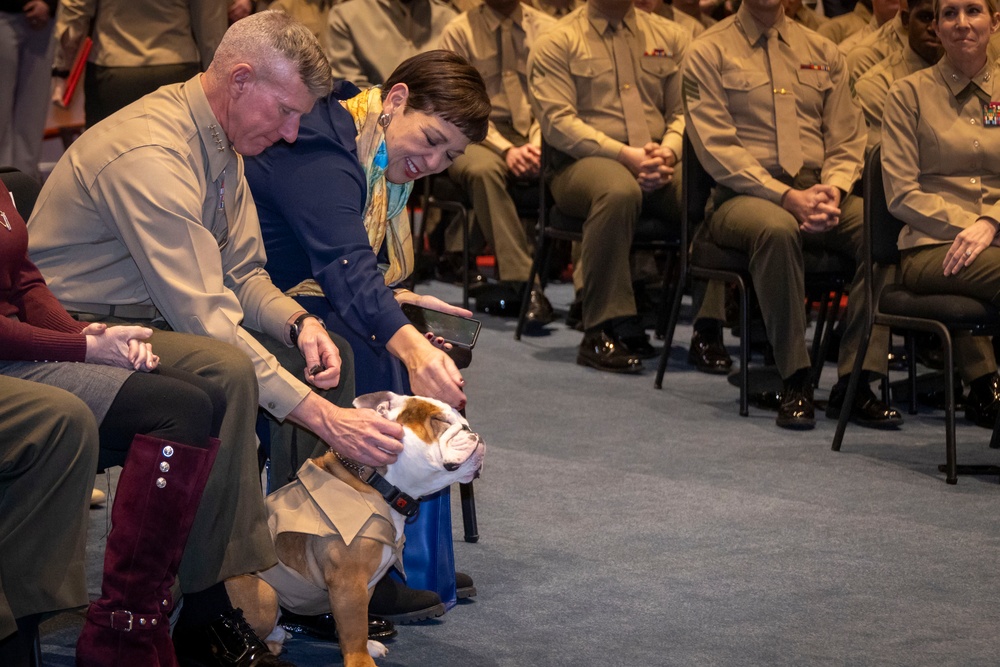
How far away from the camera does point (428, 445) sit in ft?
7.41

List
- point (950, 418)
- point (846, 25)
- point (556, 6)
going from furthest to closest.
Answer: point (846, 25)
point (556, 6)
point (950, 418)

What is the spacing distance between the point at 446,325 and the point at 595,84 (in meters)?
2.69

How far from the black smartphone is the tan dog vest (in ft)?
1.66

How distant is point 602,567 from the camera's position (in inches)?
113

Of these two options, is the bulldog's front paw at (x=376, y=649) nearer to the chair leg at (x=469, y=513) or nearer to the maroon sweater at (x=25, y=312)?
the chair leg at (x=469, y=513)

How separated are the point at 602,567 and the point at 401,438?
80 cm

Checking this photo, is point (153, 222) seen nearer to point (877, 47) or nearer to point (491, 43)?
point (491, 43)

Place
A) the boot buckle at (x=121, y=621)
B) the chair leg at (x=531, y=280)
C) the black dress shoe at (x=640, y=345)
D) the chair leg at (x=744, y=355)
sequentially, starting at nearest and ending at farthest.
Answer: the boot buckle at (x=121, y=621), the chair leg at (x=744, y=355), the black dress shoe at (x=640, y=345), the chair leg at (x=531, y=280)

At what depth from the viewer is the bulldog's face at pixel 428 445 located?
2252 mm

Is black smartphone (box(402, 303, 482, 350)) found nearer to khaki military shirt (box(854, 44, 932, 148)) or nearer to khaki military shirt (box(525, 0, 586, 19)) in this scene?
khaki military shirt (box(854, 44, 932, 148))

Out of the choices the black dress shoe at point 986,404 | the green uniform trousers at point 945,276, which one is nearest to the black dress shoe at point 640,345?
A: the black dress shoe at point 986,404

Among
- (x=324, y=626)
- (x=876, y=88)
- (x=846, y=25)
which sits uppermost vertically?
(x=846, y=25)

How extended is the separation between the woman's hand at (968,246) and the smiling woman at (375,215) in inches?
65.3

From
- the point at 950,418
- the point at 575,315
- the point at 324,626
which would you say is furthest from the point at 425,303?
the point at 575,315
